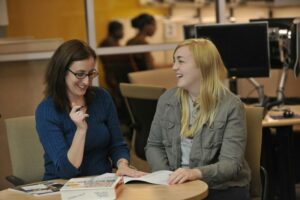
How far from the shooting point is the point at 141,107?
427cm

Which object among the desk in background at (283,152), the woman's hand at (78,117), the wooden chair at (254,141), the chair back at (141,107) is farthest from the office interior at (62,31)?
the woman's hand at (78,117)

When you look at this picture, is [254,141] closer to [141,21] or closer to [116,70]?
[116,70]

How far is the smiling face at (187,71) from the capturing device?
118 inches

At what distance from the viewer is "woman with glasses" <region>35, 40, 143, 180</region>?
2.82 metres

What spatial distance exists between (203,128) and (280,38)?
1.78 meters

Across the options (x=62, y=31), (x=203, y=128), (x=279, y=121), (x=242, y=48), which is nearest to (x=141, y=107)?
(x=242, y=48)

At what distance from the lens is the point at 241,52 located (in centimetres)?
439

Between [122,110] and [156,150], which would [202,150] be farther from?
[122,110]

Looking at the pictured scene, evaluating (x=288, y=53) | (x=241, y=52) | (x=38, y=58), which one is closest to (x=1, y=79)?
(x=38, y=58)

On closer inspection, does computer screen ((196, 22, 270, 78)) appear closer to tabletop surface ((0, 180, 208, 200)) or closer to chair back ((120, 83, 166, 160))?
chair back ((120, 83, 166, 160))

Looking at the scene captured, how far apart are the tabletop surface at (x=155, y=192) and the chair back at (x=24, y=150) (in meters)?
0.74

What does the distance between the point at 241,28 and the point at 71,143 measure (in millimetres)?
1909

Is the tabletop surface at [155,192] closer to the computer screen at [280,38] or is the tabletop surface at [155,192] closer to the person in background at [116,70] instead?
the computer screen at [280,38]

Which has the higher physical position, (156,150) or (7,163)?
(156,150)
